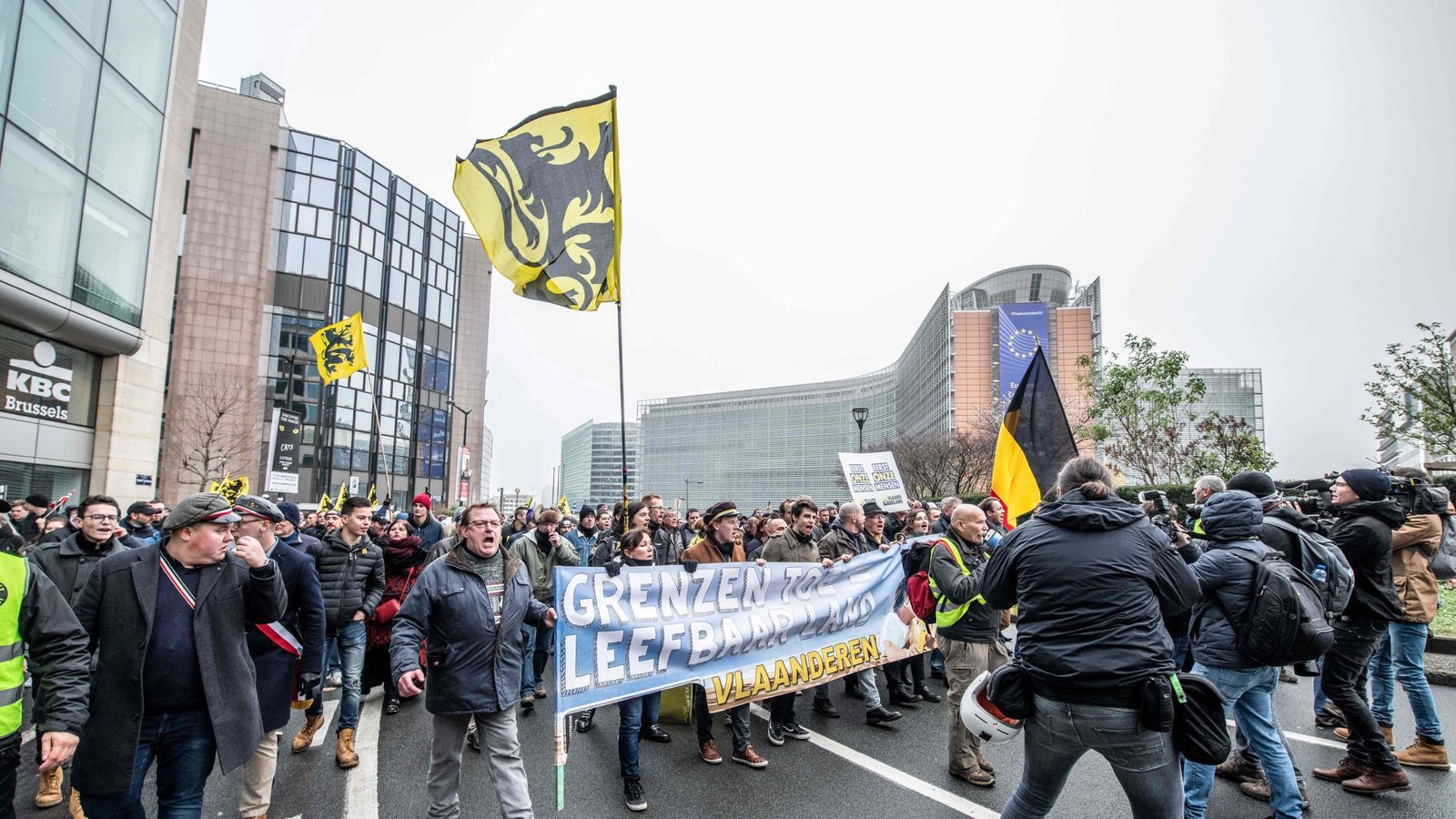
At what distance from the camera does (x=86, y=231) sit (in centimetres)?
1488

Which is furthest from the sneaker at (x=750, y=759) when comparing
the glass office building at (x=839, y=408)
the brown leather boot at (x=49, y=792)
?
the glass office building at (x=839, y=408)

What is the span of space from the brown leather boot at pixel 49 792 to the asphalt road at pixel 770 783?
66mm

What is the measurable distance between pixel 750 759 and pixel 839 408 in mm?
129841

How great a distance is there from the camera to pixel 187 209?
3966 cm

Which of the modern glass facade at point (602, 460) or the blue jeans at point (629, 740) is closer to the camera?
the blue jeans at point (629, 740)

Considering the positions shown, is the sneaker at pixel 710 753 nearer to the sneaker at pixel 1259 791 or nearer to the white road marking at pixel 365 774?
the white road marking at pixel 365 774

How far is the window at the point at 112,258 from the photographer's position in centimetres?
1491

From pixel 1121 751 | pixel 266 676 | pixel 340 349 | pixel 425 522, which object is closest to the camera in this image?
pixel 1121 751

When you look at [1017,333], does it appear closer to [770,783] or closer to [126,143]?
[126,143]

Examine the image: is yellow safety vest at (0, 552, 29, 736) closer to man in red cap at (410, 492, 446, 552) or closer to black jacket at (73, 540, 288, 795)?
black jacket at (73, 540, 288, 795)

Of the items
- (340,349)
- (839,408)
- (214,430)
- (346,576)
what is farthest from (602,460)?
(346,576)

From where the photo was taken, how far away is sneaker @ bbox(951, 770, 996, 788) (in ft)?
15.8

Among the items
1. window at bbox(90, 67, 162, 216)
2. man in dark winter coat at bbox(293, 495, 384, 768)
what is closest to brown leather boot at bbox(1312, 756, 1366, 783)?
man in dark winter coat at bbox(293, 495, 384, 768)

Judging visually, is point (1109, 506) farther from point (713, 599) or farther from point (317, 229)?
point (317, 229)
